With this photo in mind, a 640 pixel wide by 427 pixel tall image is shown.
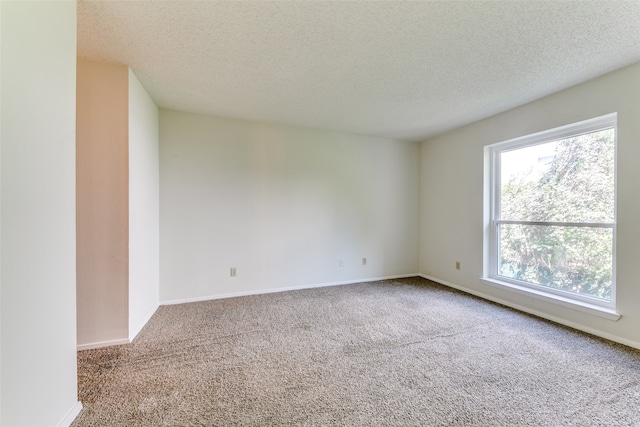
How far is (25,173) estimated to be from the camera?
1.07m

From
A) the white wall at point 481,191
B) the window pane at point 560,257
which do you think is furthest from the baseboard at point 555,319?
the window pane at point 560,257

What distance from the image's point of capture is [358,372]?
1.77 meters

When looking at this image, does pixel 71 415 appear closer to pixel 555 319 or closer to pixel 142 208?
pixel 142 208

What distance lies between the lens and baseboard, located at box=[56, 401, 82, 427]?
4.15 ft

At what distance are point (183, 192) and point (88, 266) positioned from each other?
4.25 feet

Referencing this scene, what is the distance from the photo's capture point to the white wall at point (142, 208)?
2.21 m

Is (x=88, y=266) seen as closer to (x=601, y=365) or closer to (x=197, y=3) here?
(x=197, y=3)

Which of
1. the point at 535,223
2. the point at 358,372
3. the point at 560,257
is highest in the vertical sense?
the point at 535,223

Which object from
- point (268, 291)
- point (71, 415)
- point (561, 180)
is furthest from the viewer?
point (268, 291)

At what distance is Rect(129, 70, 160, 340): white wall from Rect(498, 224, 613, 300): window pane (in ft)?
13.8

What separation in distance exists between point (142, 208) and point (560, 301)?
14.2 feet

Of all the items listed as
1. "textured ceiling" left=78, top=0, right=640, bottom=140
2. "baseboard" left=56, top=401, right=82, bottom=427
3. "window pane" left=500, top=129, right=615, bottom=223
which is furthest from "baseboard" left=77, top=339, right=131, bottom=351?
"window pane" left=500, top=129, right=615, bottom=223

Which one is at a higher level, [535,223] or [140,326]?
[535,223]

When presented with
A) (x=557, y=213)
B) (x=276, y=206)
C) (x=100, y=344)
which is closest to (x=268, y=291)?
(x=276, y=206)
